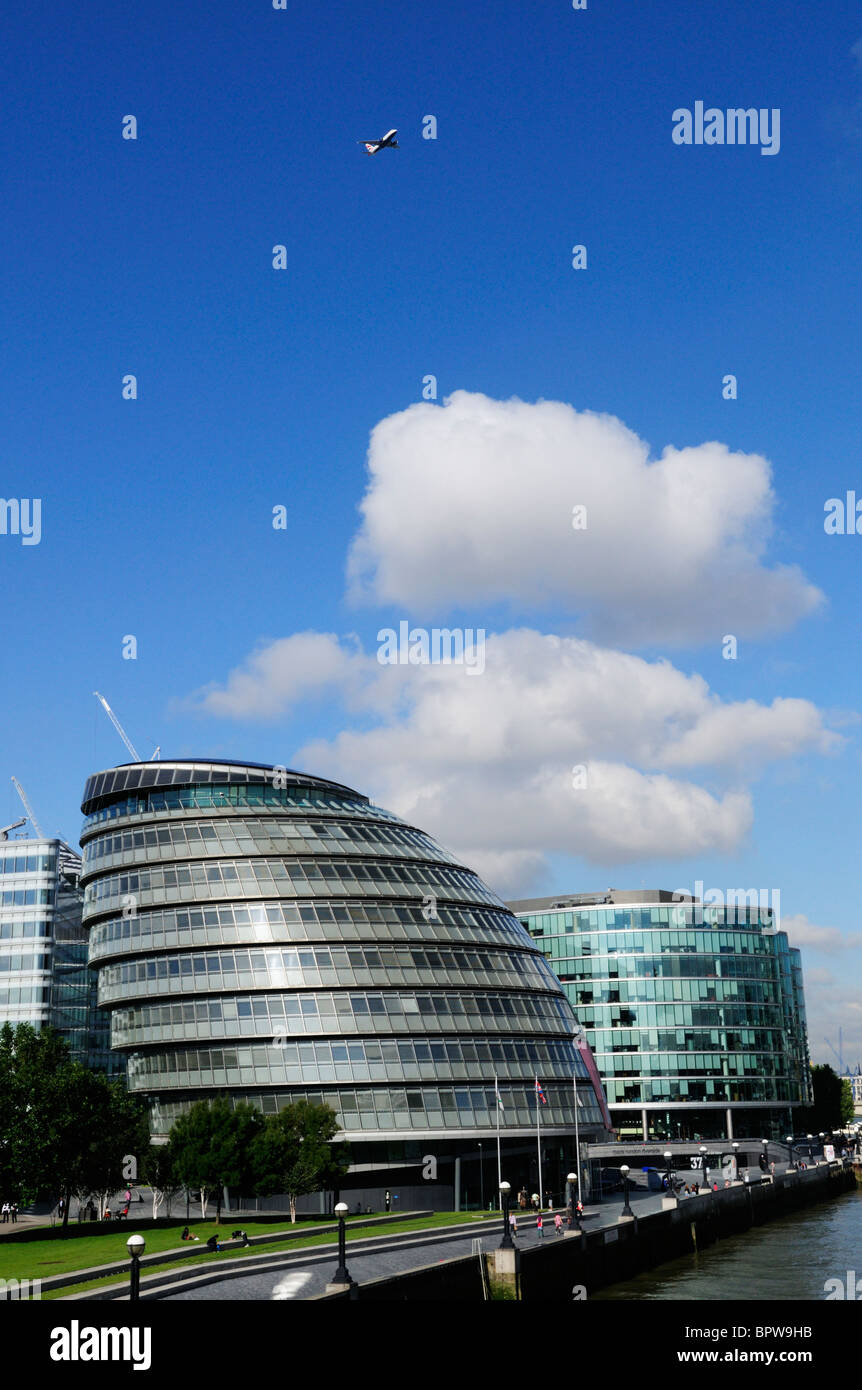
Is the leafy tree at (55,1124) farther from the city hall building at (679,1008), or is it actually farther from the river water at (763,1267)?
the city hall building at (679,1008)

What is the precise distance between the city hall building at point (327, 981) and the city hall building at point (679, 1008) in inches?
2803

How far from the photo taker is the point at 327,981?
9025 centimetres

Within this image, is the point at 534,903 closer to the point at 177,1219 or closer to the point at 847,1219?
the point at 847,1219

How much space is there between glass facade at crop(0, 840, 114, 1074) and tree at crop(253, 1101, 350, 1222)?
5311cm

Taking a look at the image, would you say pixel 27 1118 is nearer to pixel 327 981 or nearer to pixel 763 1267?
pixel 327 981

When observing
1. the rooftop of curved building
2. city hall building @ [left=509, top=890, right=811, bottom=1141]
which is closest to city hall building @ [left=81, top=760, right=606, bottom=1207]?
the rooftop of curved building

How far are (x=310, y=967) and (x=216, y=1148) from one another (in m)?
19.7

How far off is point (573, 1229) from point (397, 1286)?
2247 cm

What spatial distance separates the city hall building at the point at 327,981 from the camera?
8856 centimetres

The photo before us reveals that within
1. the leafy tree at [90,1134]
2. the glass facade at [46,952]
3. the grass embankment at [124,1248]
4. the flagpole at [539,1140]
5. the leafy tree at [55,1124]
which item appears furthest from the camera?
the glass facade at [46,952]

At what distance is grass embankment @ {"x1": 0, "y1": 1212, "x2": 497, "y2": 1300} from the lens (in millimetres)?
51750

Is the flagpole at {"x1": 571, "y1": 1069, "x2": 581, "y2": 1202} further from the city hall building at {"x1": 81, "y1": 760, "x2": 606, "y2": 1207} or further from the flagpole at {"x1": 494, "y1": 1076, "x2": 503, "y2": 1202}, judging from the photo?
the flagpole at {"x1": 494, "y1": 1076, "x2": 503, "y2": 1202}

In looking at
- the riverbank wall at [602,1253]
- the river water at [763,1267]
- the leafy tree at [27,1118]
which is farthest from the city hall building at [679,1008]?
the leafy tree at [27,1118]

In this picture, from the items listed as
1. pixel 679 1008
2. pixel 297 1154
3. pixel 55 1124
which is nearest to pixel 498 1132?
pixel 297 1154
